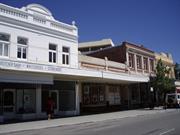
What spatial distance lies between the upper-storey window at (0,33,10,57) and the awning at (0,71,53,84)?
1983 millimetres

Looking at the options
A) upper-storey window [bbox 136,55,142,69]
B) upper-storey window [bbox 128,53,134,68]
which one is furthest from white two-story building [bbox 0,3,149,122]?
upper-storey window [bbox 136,55,142,69]

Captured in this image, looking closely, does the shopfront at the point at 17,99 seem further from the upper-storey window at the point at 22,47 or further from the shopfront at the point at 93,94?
the shopfront at the point at 93,94

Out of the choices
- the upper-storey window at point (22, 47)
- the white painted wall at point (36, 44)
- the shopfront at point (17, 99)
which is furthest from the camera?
the upper-storey window at point (22, 47)

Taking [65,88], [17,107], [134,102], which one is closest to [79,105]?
[65,88]

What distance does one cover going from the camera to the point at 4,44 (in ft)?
80.8

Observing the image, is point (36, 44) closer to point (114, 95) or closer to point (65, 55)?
point (65, 55)

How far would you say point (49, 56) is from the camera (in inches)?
1131

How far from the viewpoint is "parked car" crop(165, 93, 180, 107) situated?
42625 millimetres

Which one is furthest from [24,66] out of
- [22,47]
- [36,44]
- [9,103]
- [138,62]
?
[138,62]

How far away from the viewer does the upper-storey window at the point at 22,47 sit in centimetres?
2564

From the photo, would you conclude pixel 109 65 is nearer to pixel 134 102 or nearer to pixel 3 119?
pixel 134 102

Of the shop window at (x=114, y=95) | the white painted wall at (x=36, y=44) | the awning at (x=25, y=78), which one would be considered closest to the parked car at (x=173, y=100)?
the shop window at (x=114, y=95)

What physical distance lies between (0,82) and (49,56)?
6.81 meters

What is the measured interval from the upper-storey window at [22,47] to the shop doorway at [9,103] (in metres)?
2.84
